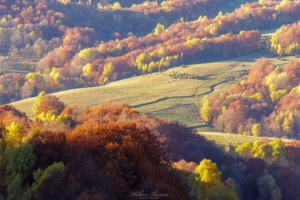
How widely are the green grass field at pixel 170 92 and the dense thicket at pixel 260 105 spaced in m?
3.85

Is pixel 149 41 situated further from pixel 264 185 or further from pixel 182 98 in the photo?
pixel 264 185

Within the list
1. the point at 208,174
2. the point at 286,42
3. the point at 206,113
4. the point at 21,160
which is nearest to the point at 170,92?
the point at 206,113

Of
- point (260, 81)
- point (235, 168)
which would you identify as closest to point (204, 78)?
point (260, 81)

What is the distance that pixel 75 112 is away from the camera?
68.1 meters

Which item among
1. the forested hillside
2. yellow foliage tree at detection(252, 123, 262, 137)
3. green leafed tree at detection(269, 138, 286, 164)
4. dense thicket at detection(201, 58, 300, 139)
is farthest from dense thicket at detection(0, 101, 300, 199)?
the forested hillside

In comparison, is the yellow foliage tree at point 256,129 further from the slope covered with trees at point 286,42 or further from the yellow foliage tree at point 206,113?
the slope covered with trees at point 286,42

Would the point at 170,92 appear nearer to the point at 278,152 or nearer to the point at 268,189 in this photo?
the point at 278,152

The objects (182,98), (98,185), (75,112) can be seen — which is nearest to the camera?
(98,185)

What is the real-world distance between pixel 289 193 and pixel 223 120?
182 feet

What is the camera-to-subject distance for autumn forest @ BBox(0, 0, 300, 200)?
96.6 feet

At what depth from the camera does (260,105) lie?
116 m

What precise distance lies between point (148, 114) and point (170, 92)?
29.1 m

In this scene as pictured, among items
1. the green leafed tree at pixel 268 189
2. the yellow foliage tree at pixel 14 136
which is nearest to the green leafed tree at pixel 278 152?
the green leafed tree at pixel 268 189

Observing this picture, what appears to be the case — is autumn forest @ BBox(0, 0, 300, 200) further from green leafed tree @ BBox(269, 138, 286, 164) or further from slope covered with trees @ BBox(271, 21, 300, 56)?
slope covered with trees @ BBox(271, 21, 300, 56)
